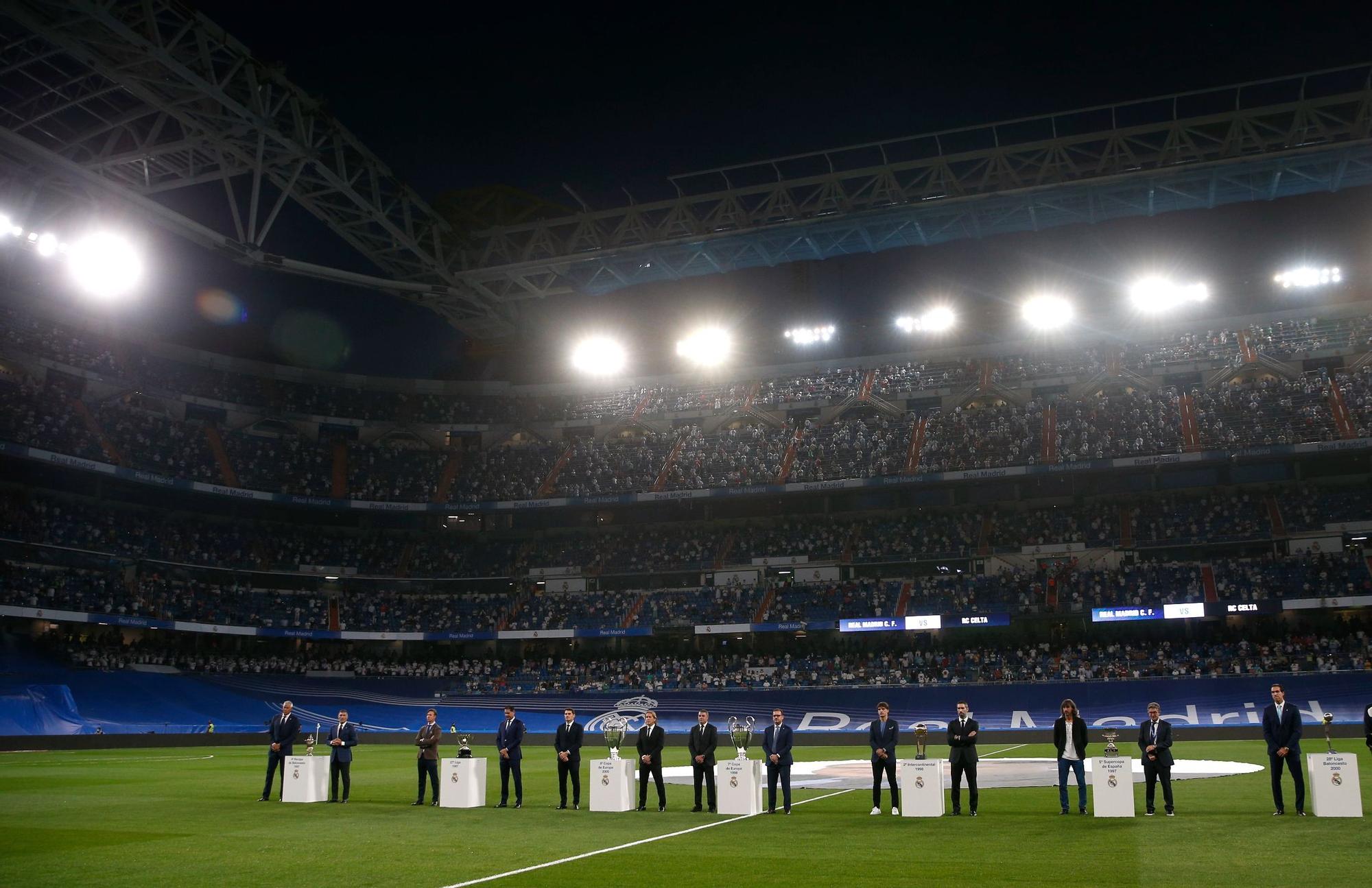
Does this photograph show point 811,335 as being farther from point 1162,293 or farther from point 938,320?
point 1162,293

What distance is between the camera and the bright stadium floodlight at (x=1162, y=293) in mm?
57781

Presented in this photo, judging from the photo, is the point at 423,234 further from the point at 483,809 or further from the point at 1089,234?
the point at 1089,234

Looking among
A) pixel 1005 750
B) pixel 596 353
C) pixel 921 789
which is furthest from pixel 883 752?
pixel 596 353

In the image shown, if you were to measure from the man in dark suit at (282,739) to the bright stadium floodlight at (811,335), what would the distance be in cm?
4936

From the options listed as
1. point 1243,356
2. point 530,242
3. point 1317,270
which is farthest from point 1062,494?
point 530,242

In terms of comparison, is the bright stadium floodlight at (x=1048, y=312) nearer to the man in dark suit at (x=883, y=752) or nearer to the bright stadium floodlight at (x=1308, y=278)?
the bright stadium floodlight at (x=1308, y=278)

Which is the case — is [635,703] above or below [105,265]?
below

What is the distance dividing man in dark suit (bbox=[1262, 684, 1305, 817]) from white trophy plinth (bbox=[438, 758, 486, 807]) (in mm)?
12754

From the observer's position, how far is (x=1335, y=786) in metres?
14.8

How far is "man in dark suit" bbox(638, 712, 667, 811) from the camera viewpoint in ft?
58.5

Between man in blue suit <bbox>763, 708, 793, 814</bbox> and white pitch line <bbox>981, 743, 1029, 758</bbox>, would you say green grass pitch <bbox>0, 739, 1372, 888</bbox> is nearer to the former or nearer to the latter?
man in blue suit <bbox>763, 708, 793, 814</bbox>

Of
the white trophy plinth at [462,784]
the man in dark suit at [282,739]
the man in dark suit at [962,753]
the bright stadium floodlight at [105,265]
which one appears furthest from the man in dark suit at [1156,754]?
the bright stadium floodlight at [105,265]

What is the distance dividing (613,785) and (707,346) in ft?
162

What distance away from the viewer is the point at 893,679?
48.4 metres
